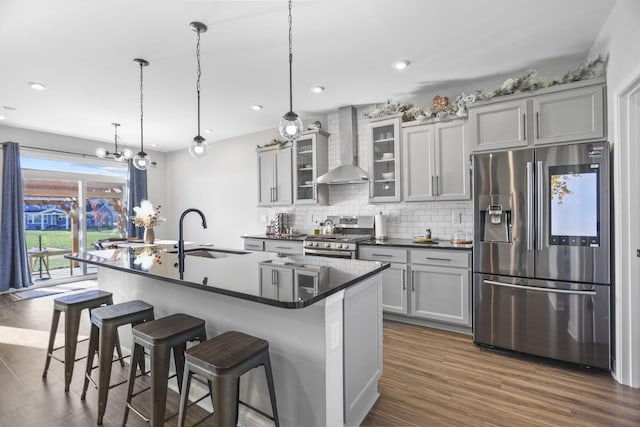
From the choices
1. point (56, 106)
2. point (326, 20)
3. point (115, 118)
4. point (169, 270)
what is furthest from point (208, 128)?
Result: point (169, 270)

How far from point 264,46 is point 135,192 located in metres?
5.24

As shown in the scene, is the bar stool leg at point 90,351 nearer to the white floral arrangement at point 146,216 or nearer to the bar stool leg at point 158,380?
the bar stool leg at point 158,380

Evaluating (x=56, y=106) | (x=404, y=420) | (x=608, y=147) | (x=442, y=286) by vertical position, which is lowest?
(x=404, y=420)

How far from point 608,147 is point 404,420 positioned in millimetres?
2543

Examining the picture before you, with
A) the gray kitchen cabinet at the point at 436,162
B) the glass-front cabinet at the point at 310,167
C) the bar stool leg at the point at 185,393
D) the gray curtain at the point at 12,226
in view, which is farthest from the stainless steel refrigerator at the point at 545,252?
the gray curtain at the point at 12,226

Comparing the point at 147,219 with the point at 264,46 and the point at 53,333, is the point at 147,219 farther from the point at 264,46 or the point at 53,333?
the point at 264,46

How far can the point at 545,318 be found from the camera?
2668 millimetres

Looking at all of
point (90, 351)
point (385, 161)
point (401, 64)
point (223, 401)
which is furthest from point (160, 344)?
point (385, 161)

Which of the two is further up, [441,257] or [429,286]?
[441,257]

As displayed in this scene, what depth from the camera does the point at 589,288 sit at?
2.51 meters

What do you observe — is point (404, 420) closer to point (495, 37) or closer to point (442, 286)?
point (442, 286)

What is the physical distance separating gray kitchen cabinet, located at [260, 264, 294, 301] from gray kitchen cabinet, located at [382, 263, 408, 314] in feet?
6.42

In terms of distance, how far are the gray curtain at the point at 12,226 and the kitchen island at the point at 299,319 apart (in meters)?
4.27

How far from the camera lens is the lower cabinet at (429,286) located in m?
3.22
